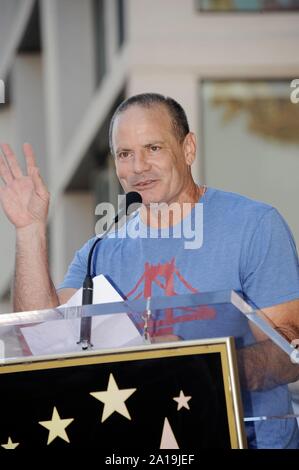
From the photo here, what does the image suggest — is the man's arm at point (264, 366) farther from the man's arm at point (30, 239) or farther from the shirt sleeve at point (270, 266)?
the man's arm at point (30, 239)

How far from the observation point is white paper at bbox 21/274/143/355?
2264 millimetres

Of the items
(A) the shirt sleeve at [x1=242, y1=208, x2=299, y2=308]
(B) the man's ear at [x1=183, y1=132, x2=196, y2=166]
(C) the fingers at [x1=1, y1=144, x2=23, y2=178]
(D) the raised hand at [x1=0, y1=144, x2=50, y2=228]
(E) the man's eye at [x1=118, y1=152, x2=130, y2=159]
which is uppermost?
(B) the man's ear at [x1=183, y1=132, x2=196, y2=166]

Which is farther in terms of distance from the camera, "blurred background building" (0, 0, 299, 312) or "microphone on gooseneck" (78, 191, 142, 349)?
"blurred background building" (0, 0, 299, 312)

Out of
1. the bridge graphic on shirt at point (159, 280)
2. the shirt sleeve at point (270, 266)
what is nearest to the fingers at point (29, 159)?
the bridge graphic on shirt at point (159, 280)

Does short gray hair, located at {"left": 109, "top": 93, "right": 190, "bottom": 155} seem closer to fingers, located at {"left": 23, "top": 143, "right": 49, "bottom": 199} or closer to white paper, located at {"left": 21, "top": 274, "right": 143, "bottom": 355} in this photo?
fingers, located at {"left": 23, "top": 143, "right": 49, "bottom": 199}

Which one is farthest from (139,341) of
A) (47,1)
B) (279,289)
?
(47,1)

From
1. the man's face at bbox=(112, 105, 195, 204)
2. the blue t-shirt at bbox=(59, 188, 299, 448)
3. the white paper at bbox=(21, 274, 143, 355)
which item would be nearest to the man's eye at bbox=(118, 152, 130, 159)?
the man's face at bbox=(112, 105, 195, 204)

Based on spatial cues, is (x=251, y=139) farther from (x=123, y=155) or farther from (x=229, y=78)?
(x=123, y=155)

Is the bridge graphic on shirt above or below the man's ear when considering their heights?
below

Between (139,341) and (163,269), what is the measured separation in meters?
0.57

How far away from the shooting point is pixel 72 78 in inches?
437

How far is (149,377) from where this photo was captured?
2.18m
